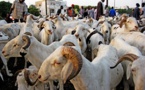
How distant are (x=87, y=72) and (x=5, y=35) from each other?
6551 millimetres

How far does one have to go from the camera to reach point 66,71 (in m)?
3.59

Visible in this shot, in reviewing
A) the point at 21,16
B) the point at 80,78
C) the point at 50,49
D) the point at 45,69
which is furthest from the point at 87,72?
the point at 21,16

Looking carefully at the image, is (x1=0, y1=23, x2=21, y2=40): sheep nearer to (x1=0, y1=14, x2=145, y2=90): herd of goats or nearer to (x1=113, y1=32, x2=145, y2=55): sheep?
(x1=0, y1=14, x2=145, y2=90): herd of goats

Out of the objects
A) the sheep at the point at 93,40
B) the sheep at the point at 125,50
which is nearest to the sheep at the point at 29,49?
the sheep at the point at 125,50

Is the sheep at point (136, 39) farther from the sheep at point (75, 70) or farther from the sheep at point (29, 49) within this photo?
the sheep at point (29, 49)

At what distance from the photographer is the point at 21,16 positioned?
11.9 m

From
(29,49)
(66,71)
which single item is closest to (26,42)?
(29,49)

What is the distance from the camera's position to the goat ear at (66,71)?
3562 mm

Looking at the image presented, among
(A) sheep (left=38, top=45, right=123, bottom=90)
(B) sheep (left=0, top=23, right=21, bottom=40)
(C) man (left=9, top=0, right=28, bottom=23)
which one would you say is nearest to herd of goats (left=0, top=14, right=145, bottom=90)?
(A) sheep (left=38, top=45, right=123, bottom=90)

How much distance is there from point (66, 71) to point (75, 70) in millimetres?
146

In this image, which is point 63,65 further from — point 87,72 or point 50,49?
point 50,49

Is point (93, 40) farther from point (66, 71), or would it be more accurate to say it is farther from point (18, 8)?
point (18, 8)

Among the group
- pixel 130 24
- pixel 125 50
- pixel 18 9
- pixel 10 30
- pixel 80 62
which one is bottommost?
pixel 125 50

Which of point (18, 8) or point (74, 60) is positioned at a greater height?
point (18, 8)
